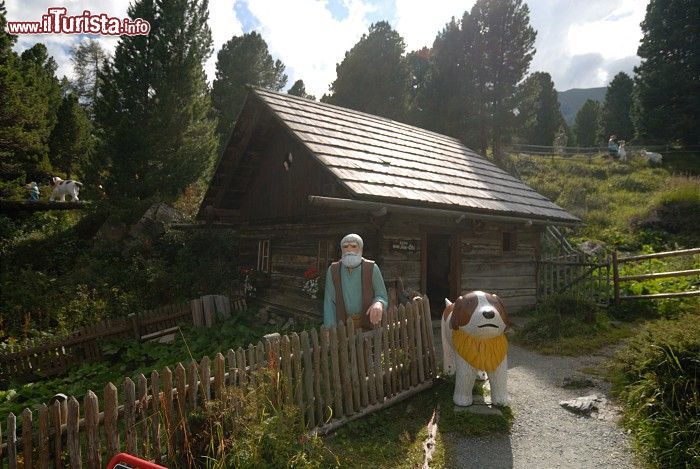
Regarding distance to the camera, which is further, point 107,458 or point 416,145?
point 416,145

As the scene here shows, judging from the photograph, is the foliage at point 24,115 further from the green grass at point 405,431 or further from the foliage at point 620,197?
the foliage at point 620,197

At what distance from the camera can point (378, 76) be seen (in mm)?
28047

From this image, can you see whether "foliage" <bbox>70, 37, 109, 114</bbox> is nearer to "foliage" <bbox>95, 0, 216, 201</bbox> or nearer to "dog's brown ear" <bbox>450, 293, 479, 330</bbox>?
"foliage" <bbox>95, 0, 216, 201</bbox>

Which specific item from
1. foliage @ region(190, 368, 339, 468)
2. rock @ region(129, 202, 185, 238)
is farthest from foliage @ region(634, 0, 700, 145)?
foliage @ region(190, 368, 339, 468)

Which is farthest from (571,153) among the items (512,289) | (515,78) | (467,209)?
(467,209)

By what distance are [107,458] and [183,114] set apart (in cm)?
1741

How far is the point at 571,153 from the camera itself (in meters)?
37.3

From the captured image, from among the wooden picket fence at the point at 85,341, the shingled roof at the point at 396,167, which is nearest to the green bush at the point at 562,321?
the shingled roof at the point at 396,167

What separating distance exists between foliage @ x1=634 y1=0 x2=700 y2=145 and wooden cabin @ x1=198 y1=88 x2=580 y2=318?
2748 centimetres

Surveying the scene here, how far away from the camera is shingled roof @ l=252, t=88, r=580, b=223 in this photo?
736 cm

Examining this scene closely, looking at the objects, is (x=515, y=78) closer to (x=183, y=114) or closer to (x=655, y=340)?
(x=183, y=114)

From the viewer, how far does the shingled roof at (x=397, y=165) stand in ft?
24.1

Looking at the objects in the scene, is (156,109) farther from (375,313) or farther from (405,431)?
(405,431)

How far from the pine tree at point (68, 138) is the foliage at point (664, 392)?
27834 mm
